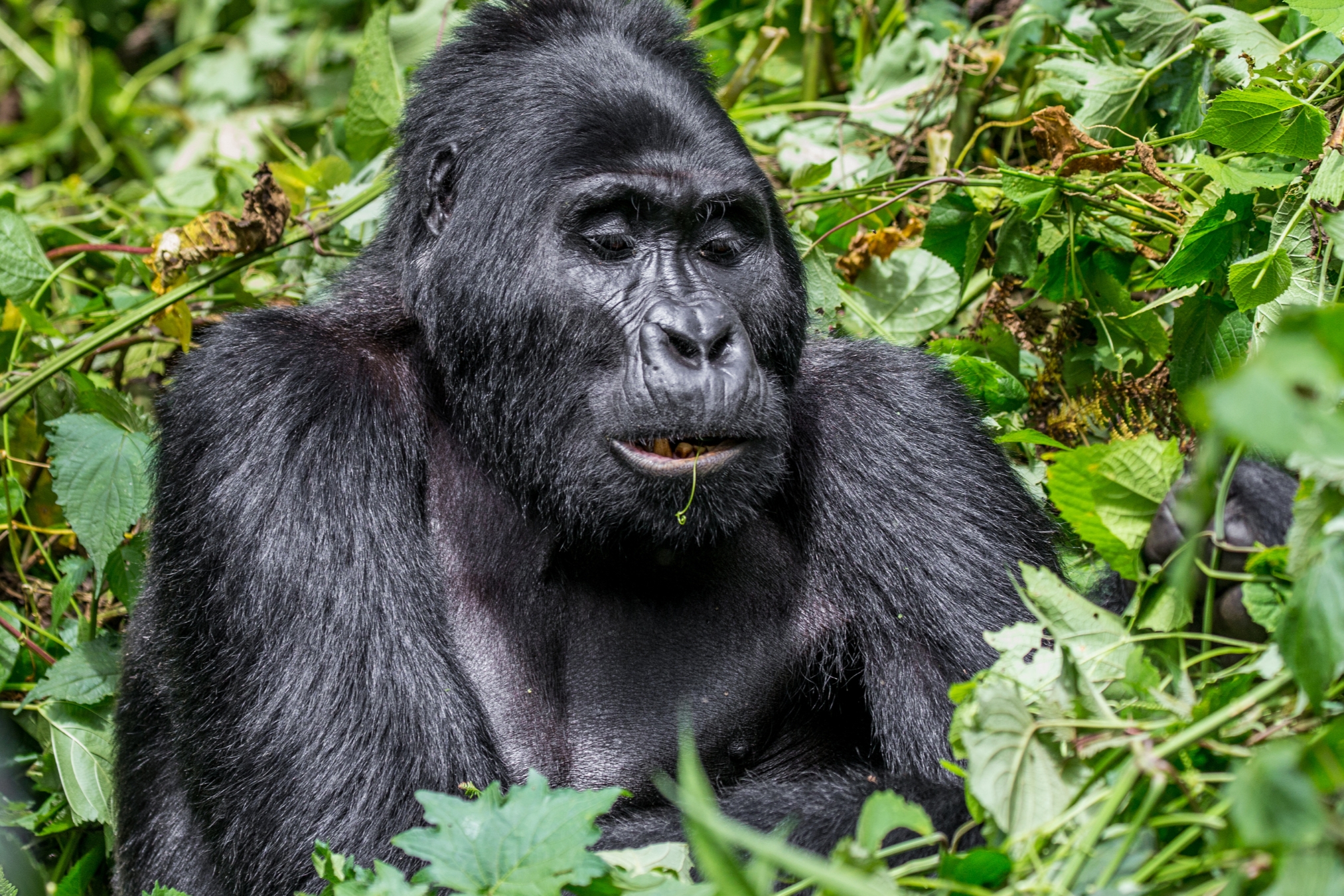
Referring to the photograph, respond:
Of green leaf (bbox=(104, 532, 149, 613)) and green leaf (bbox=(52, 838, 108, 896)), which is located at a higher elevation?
green leaf (bbox=(104, 532, 149, 613))

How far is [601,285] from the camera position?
3176 millimetres

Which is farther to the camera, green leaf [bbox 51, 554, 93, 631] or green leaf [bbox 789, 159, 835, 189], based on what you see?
green leaf [bbox 789, 159, 835, 189]

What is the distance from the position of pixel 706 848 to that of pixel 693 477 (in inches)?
65.1

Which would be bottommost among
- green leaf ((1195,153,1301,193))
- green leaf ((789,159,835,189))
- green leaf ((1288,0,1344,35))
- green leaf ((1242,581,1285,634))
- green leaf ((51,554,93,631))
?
green leaf ((51,554,93,631))

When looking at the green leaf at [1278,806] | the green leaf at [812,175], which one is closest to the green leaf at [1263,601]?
the green leaf at [1278,806]

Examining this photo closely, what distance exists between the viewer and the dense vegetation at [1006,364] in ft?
5.69

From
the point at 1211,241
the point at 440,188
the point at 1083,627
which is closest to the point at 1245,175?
the point at 1211,241

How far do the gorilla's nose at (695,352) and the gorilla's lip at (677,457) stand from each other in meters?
0.14

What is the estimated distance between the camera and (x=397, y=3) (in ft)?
21.5

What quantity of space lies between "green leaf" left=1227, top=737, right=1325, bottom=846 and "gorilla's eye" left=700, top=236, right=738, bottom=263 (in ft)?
7.16

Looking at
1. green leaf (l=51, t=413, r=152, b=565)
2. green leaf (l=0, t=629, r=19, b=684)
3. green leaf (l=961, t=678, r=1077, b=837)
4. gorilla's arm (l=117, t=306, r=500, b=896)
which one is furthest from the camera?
green leaf (l=0, t=629, r=19, b=684)

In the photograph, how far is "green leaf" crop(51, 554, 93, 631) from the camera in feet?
12.7

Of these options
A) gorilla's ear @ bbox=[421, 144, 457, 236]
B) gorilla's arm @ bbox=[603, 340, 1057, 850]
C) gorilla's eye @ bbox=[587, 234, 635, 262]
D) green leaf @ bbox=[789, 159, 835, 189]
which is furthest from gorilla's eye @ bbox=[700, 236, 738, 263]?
green leaf @ bbox=[789, 159, 835, 189]

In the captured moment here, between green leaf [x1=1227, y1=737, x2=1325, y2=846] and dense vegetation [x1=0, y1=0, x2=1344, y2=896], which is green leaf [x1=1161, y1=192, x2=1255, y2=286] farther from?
green leaf [x1=1227, y1=737, x2=1325, y2=846]
